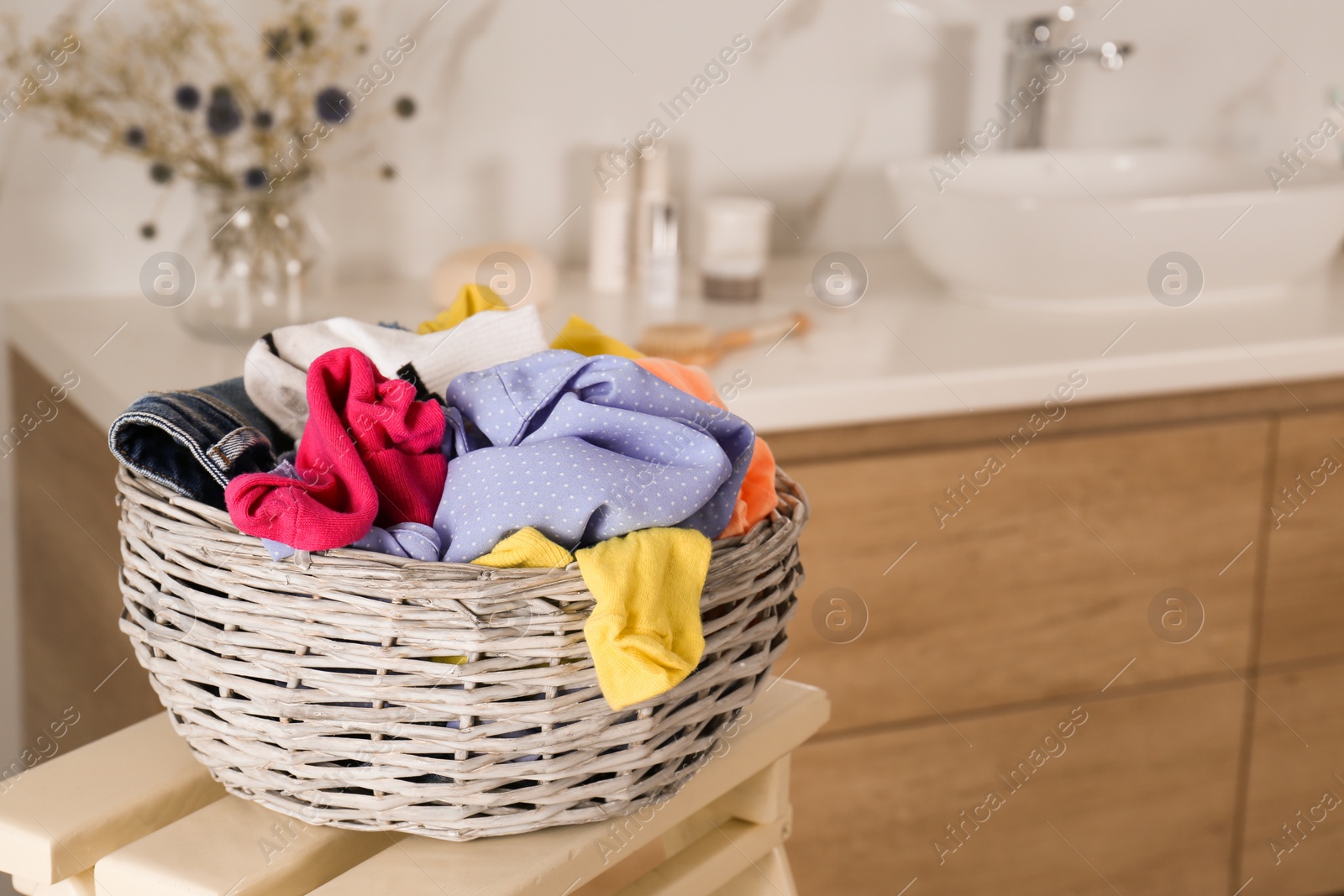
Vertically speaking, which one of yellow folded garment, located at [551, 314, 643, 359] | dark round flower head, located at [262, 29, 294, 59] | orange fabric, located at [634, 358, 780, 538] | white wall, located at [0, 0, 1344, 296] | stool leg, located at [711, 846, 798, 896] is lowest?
stool leg, located at [711, 846, 798, 896]

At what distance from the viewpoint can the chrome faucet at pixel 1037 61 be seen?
5.00ft

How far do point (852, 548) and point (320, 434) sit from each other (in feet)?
2.34

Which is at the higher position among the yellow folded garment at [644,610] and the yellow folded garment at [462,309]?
the yellow folded garment at [462,309]

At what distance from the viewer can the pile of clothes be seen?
0.45 m

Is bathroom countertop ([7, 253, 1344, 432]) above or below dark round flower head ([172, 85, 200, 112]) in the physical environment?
below

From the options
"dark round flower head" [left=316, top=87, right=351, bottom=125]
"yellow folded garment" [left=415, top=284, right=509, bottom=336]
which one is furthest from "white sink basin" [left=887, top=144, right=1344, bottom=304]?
"yellow folded garment" [left=415, top=284, right=509, bottom=336]

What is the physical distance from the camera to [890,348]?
121 centimetres

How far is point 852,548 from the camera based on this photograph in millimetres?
1132

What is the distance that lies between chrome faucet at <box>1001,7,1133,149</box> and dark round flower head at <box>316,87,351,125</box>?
0.86 metres

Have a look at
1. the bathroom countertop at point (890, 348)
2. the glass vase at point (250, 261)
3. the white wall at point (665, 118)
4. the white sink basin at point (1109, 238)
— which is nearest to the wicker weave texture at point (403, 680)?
the bathroom countertop at point (890, 348)

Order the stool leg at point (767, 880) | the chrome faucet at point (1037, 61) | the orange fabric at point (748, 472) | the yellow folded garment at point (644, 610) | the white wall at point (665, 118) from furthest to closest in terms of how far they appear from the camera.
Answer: the chrome faucet at point (1037, 61) < the white wall at point (665, 118) < the stool leg at point (767, 880) < the orange fabric at point (748, 472) < the yellow folded garment at point (644, 610)

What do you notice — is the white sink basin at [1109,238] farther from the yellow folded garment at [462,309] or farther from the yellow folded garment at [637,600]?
the yellow folded garment at [637,600]

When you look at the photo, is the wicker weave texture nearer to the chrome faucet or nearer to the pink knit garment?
the pink knit garment

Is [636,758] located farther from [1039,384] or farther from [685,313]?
[685,313]
